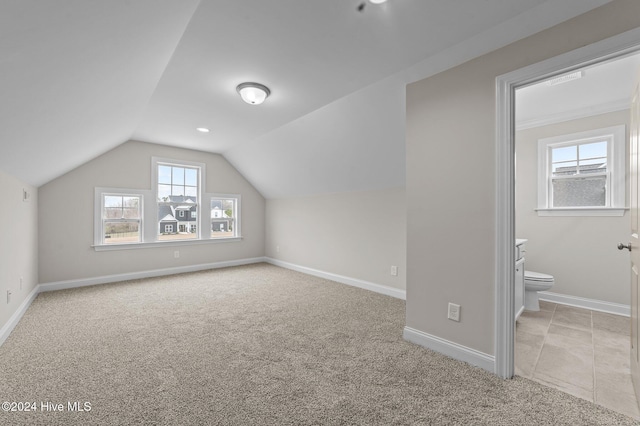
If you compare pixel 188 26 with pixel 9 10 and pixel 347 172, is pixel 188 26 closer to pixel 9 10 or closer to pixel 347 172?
pixel 9 10

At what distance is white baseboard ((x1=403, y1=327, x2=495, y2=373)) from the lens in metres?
1.96

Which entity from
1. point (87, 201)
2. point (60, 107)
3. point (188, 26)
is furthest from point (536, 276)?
point (87, 201)

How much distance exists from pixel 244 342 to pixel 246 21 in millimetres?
2376

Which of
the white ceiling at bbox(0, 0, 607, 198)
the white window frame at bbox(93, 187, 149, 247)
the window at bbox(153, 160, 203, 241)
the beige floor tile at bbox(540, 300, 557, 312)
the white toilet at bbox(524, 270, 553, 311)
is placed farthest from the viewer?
the window at bbox(153, 160, 203, 241)

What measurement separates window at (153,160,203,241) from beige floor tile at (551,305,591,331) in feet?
17.8

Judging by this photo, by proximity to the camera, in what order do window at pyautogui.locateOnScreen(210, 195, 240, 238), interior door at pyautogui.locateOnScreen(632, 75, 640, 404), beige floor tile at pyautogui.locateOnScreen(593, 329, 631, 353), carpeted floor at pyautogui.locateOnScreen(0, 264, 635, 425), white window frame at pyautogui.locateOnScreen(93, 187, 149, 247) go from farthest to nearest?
window at pyautogui.locateOnScreen(210, 195, 240, 238) < white window frame at pyautogui.locateOnScreen(93, 187, 149, 247) < beige floor tile at pyautogui.locateOnScreen(593, 329, 631, 353) < interior door at pyautogui.locateOnScreen(632, 75, 640, 404) < carpeted floor at pyautogui.locateOnScreen(0, 264, 635, 425)

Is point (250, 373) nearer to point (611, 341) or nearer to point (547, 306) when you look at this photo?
point (611, 341)

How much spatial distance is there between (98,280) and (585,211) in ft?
21.7

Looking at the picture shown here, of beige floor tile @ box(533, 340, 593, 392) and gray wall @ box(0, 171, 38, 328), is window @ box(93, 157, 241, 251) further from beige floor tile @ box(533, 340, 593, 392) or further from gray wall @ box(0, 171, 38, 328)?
beige floor tile @ box(533, 340, 593, 392)

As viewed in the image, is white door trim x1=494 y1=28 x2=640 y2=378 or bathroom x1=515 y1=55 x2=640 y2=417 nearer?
white door trim x1=494 y1=28 x2=640 y2=378

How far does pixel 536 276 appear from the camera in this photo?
312cm

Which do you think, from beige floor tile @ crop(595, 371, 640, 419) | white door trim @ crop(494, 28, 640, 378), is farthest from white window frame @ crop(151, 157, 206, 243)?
beige floor tile @ crop(595, 371, 640, 419)

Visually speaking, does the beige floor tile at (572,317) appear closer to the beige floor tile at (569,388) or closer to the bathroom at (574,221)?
the bathroom at (574,221)

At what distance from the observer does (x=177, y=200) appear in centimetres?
515
